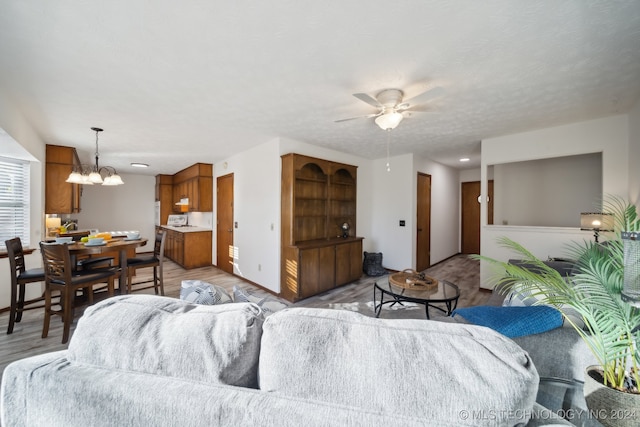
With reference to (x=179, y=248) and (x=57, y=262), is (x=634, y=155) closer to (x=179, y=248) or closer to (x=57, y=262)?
(x=57, y=262)

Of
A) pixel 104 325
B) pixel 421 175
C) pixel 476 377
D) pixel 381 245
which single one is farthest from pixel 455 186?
pixel 104 325

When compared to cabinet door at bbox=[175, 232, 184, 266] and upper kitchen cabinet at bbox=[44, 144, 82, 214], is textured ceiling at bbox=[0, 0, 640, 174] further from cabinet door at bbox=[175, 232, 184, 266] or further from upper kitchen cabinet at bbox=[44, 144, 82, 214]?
cabinet door at bbox=[175, 232, 184, 266]

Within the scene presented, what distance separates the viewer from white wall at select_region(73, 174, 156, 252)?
21.2 feet

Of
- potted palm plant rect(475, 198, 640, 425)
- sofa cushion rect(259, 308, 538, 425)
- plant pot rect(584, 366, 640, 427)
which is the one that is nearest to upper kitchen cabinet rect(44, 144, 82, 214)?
sofa cushion rect(259, 308, 538, 425)

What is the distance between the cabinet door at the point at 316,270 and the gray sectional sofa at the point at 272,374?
2751 millimetres

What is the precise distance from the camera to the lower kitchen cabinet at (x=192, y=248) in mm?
5395

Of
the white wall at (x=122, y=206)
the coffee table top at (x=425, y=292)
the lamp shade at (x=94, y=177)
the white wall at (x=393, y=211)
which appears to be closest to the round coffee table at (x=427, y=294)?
the coffee table top at (x=425, y=292)

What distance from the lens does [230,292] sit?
4.08 meters

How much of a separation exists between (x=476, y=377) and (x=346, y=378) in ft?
1.05

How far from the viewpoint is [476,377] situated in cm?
59

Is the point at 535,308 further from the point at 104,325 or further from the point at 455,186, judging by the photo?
the point at 455,186

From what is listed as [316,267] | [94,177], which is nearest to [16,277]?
[94,177]

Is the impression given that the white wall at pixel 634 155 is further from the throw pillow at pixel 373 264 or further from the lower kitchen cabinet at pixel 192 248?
the lower kitchen cabinet at pixel 192 248

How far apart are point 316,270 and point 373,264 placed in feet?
5.29
